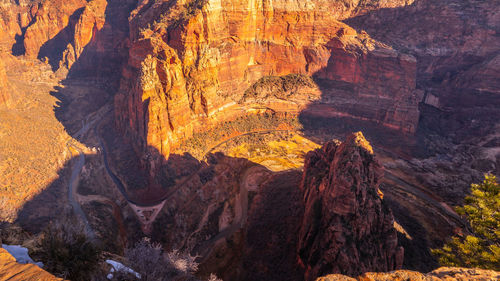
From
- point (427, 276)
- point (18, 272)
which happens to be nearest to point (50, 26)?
point (18, 272)

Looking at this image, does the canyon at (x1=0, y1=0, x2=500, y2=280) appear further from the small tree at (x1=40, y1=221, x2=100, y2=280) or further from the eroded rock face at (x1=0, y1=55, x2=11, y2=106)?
the small tree at (x1=40, y1=221, x2=100, y2=280)

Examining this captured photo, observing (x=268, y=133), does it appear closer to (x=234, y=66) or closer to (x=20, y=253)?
(x=234, y=66)

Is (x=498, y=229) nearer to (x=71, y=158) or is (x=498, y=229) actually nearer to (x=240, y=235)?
(x=240, y=235)

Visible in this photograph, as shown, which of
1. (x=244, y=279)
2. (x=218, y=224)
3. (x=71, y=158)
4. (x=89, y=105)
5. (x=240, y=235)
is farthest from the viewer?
(x=89, y=105)

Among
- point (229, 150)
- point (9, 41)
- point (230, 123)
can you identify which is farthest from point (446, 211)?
point (9, 41)

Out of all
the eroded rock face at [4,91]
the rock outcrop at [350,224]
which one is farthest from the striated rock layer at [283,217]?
the eroded rock face at [4,91]

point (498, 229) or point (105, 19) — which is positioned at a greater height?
point (105, 19)
